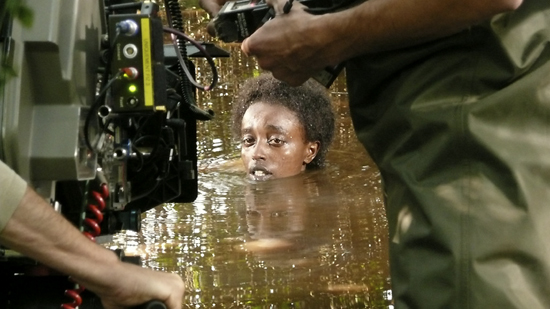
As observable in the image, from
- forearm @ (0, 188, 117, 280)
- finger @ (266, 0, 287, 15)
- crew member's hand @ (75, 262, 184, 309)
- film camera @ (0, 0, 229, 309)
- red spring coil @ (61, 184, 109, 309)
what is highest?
finger @ (266, 0, 287, 15)

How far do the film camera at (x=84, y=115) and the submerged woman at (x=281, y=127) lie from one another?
2.99 m

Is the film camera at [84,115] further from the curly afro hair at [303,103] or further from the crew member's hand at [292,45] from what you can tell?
the curly afro hair at [303,103]

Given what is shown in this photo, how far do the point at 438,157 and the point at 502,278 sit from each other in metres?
0.31

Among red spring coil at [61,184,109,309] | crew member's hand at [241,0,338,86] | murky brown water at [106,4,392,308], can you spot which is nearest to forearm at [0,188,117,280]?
red spring coil at [61,184,109,309]

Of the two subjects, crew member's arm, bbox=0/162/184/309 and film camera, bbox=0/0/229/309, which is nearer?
crew member's arm, bbox=0/162/184/309

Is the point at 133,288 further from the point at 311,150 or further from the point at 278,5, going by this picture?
the point at 311,150

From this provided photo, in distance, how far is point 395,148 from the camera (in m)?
2.58

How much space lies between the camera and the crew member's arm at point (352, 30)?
2.39 m

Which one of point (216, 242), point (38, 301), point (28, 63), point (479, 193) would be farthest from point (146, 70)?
point (216, 242)

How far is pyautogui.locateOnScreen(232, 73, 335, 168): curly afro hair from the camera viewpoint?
20.6 feet

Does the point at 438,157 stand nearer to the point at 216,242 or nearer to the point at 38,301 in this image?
the point at 38,301

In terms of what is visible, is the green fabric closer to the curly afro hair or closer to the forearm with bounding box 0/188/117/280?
the forearm with bounding box 0/188/117/280

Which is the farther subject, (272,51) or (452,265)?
(272,51)

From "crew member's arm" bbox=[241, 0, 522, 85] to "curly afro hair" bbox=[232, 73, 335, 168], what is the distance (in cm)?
347
